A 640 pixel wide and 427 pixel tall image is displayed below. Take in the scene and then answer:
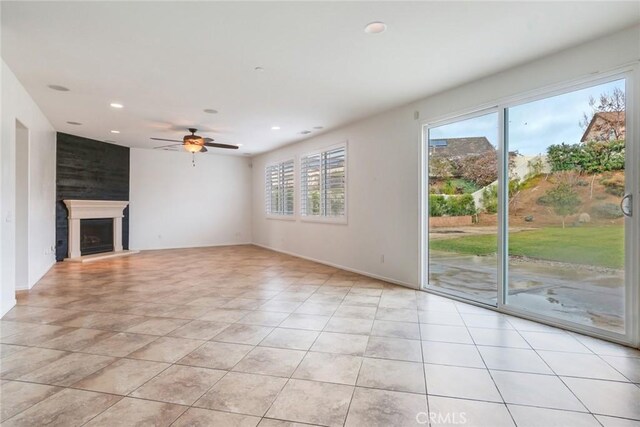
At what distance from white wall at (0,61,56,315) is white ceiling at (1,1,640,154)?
0.29 meters

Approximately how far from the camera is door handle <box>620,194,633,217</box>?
8.87 feet

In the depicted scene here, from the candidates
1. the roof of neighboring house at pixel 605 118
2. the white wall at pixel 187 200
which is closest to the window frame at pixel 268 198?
the white wall at pixel 187 200

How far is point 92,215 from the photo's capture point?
727 cm

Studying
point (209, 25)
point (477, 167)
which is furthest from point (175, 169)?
point (477, 167)

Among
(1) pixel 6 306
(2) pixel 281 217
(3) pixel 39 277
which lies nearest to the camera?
(1) pixel 6 306

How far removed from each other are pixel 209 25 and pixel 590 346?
419cm

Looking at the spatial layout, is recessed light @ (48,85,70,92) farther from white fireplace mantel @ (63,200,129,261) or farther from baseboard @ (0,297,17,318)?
white fireplace mantel @ (63,200,129,261)

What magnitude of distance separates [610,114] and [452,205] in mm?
1870

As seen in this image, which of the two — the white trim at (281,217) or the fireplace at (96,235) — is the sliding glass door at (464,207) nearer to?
the white trim at (281,217)

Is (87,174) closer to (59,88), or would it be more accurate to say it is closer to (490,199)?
(59,88)

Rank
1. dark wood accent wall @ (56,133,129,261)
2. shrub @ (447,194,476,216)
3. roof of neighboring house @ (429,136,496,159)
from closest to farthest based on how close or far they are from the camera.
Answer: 1. roof of neighboring house @ (429,136,496,159)
2. shrub @ (447,194,476,216)
3. dark wood accent wall @ (56,133,129,261)

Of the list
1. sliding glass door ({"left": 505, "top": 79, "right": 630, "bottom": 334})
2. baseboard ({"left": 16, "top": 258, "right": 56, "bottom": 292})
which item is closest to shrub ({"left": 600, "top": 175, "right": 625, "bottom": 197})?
sliding glass door ({"left": 505, "top": 79, "right": 630, "bottom": 334})

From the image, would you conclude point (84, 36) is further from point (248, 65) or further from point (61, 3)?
point (248, 65)

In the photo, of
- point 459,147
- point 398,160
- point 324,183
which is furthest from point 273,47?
point 324,183
